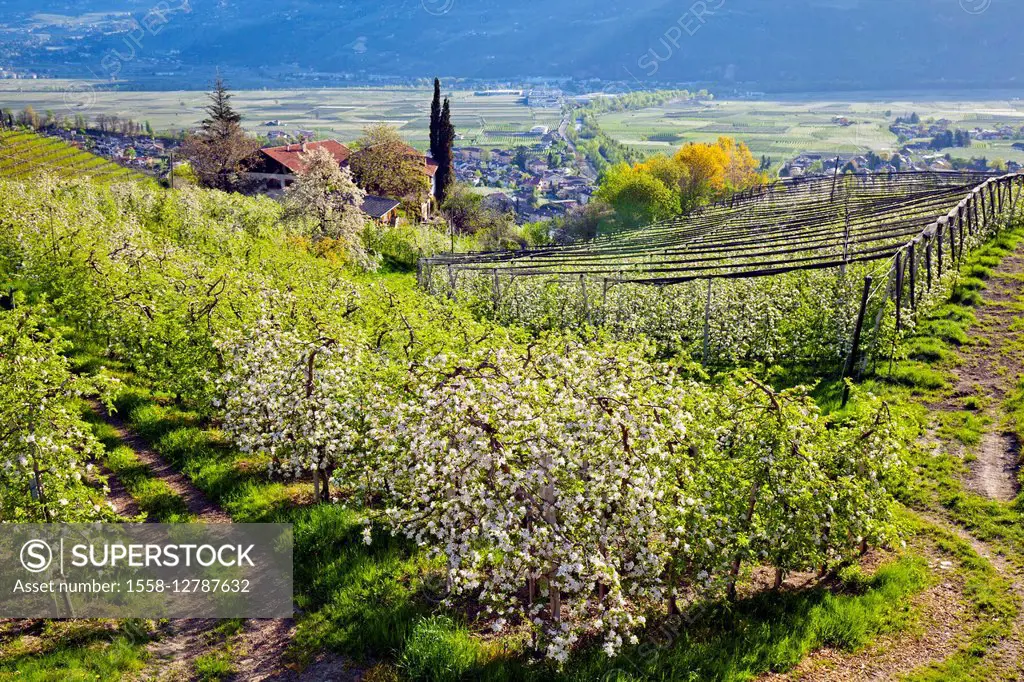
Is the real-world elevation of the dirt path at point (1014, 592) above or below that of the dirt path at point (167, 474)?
below

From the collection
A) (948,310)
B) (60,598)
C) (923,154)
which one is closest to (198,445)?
(60,598)

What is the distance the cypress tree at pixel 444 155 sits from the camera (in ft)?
298

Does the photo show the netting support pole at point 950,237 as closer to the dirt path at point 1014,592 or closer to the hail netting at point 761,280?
the hail netting at point 761,280

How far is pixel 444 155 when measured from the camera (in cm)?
9338

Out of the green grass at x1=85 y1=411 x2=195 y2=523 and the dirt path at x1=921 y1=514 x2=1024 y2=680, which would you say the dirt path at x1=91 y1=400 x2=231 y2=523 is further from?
the dirt path at x1=921 y1=514 x2=1024 y2=680

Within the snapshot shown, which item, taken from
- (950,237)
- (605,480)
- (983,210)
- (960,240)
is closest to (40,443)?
(605,480)

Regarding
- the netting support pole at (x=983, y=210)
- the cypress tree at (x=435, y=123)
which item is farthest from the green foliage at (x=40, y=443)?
the cypress tree at (x=435, y=123)

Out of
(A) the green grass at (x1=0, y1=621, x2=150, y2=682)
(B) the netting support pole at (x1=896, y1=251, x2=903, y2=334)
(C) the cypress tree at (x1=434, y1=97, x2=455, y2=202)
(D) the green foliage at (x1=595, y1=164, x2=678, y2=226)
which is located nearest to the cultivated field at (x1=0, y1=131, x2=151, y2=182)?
(C) the cypress tree at (x1=434, y1=97, x2=455, y2=202)

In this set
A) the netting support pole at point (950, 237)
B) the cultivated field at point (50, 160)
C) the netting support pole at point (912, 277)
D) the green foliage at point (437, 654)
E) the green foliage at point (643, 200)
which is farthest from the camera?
the green foliage at point (643, 200)

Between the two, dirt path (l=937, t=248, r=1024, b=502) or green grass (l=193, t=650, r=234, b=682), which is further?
dirt path (l=937, t=248, r=1024, b=502)

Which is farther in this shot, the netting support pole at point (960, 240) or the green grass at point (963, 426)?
the netting support pole at point (960, 240)

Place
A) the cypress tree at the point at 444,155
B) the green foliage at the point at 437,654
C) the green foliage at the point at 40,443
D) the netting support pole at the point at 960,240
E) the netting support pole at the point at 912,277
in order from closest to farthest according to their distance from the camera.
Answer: the green foliage at the point at 437,654, the green foliage at the point at 40,443, the netting support pole at the point at 912,277, the netting support pole at the point at 960,240, the cypress tree at the point at 444,155

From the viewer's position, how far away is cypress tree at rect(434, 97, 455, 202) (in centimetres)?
9081

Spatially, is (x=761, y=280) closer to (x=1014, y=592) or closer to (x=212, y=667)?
(x=1014, y=592)
